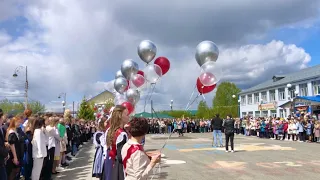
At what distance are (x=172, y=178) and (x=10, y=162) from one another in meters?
4.08

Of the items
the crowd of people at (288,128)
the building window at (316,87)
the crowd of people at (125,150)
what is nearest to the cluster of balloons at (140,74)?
the crowd of people at (125,150)

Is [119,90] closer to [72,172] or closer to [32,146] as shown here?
[72,172]

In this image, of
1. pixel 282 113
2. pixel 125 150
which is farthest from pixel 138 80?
pixel 282 113

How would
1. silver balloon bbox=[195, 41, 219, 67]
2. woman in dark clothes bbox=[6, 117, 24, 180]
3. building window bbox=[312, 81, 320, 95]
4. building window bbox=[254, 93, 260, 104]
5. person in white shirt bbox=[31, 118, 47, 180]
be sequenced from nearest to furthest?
woman in dark clothes bbox=[6, 117, 24, 180] < person in white shirt bbox=[31, 118, 47, 180] < silver balloon bbox=[195, 41, 219, 67] < building window bbox=[312, 81, 320, 95] < building window bbox=[254, 93, 260, 104]

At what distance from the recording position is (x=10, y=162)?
23.6 ft

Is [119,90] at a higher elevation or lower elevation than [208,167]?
higher

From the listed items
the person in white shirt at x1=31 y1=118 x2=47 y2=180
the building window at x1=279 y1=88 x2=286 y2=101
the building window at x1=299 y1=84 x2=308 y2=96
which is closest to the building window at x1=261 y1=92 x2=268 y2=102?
the building window at x1=279 y1=88 x2=286 y2=101

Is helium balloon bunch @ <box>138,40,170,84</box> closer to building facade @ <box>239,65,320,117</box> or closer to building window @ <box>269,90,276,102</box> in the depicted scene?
building facade @ <box>239,65,320,117</box>

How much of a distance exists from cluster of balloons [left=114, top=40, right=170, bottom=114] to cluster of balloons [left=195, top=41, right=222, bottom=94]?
1.69 m

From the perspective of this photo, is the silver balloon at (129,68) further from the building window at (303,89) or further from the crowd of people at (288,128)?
the building window at (303,89)

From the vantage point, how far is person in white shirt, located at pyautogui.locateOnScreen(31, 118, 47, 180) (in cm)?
789

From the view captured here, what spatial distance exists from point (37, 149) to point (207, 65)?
18.6 feet

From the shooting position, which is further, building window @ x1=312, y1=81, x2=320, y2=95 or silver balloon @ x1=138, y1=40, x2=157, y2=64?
building window @ x1=312, y1=81, x2=320, y2=95

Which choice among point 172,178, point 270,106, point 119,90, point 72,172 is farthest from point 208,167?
point 270,106
